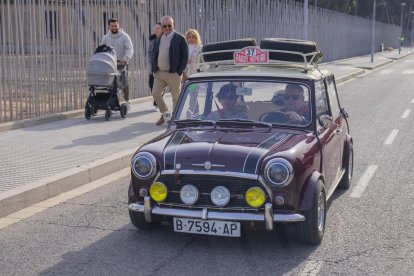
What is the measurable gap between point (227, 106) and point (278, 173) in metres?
1.39

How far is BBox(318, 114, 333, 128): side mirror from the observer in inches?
244

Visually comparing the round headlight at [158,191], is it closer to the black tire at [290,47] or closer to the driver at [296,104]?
the driver at [296,104]

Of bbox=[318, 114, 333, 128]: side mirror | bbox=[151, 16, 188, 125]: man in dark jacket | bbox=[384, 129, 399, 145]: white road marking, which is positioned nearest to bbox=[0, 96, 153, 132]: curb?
bbox=[151, 16, 188, 125]: man in dark jacket

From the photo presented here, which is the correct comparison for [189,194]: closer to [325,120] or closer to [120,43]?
[325,120]

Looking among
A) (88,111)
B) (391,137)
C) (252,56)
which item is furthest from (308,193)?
(88,111)

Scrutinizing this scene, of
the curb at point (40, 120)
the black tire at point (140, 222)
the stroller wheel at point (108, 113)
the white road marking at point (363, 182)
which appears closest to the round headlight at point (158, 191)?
the black tire at point (140, 222)

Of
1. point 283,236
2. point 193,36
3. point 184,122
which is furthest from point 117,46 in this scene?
point 283,236

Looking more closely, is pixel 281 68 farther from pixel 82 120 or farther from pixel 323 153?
pixel 82 120

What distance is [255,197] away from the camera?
5129 mm

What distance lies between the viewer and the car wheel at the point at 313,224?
5281mm

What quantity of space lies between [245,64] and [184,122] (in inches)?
49.3

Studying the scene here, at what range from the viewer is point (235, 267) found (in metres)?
4.98

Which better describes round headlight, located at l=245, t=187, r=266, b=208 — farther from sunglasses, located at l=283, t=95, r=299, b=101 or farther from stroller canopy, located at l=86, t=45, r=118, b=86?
stroller canopy, located at l=86, t=45, r=118, b=86

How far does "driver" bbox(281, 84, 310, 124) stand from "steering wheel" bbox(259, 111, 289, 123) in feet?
0.14
